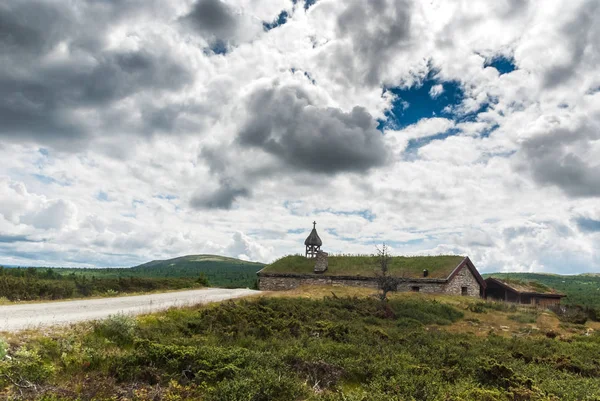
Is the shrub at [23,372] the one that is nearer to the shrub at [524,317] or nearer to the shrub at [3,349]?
the shrub at [3,349]

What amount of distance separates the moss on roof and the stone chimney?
0.63 m

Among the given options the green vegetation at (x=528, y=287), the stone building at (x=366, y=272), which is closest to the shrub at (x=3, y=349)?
the stone building at (x=366, y=272)

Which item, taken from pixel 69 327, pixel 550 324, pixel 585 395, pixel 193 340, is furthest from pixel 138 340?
pixel 550 324

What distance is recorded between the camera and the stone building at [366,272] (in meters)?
37.1

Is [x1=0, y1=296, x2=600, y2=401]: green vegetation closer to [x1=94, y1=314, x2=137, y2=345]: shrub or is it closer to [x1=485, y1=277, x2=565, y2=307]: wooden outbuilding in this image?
[x1=94, y1=314, x2=137, y2=345]: shrub

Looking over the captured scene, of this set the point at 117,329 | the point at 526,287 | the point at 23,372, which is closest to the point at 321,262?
the point at 526,287

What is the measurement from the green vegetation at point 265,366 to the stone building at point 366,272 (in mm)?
21726

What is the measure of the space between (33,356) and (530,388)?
11.7 meters

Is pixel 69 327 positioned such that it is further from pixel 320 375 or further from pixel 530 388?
pixel 530 388

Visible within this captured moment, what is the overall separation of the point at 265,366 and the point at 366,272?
31.6m

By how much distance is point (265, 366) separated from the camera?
31.2 feet

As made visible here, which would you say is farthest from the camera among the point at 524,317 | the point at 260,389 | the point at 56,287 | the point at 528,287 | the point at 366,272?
the point at 528,287

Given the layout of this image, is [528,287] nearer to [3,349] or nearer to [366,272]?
[366,272]

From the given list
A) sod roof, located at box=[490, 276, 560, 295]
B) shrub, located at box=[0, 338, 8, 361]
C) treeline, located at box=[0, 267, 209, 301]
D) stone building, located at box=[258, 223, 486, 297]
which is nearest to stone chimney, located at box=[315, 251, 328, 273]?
stone building, located at box=[258, 223, 486, 297]
